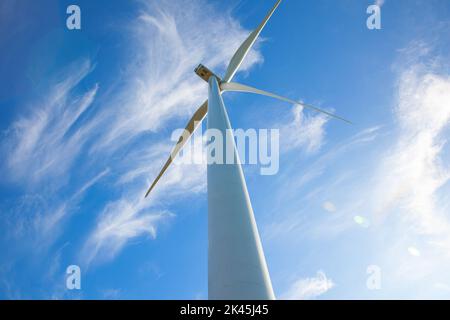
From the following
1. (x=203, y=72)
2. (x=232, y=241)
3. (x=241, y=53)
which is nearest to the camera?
(x=232, y=241)

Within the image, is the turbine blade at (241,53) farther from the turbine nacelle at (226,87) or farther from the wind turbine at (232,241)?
the wind turbine at (232,241)

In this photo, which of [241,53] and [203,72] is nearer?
[203,72]

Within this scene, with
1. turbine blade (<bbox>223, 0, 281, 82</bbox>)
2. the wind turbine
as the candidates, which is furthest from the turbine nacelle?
the wind turbine

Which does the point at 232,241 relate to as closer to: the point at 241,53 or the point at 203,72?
the point at 203,72

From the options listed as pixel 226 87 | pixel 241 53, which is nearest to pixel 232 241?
pixel 226 87

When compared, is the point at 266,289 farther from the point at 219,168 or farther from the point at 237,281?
the point at 219,168

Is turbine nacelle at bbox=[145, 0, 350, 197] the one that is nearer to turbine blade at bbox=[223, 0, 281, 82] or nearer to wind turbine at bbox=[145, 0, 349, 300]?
turbine blade at bbox=[223, 0, 281, 82]

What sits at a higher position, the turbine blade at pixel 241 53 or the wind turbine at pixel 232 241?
the turbine blade at pixel 241 53

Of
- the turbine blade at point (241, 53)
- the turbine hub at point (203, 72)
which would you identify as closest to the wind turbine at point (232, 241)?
the turbine hub at point (203, 72)
